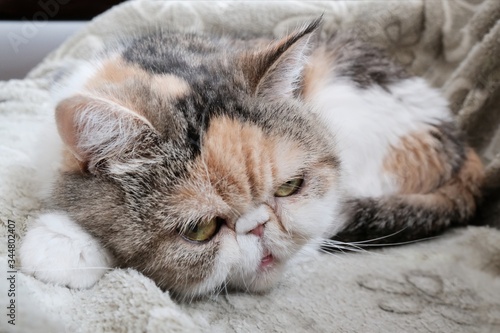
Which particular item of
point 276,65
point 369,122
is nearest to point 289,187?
point 276,65

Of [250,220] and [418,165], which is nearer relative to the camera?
[250,220]

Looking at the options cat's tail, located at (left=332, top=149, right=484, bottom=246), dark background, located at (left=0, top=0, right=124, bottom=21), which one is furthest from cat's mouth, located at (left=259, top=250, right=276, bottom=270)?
dark background, located at (left=0, top=0, right=124, bottom=21)

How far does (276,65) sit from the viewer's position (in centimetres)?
89

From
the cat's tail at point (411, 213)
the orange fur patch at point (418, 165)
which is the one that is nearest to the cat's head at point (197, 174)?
the cat's tail at point (411, 213)

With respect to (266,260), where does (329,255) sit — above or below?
below

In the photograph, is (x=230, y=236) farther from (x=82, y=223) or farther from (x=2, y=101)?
(x=2, y=101)

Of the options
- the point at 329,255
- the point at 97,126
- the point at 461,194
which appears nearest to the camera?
the point at 97,126

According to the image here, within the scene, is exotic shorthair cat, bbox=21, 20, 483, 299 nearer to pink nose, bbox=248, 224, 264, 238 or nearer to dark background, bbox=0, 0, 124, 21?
pink nose, bbox=248, 224, 264, 238

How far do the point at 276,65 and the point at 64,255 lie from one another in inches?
20.3

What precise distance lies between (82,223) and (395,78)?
959mm

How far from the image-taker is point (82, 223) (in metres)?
0.84

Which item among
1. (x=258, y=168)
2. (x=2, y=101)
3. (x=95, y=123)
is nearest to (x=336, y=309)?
(x=258, y=168)

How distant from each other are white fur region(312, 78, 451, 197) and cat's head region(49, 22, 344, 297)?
0.98 ft

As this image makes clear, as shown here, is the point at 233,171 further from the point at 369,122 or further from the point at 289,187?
the point at 369,122
